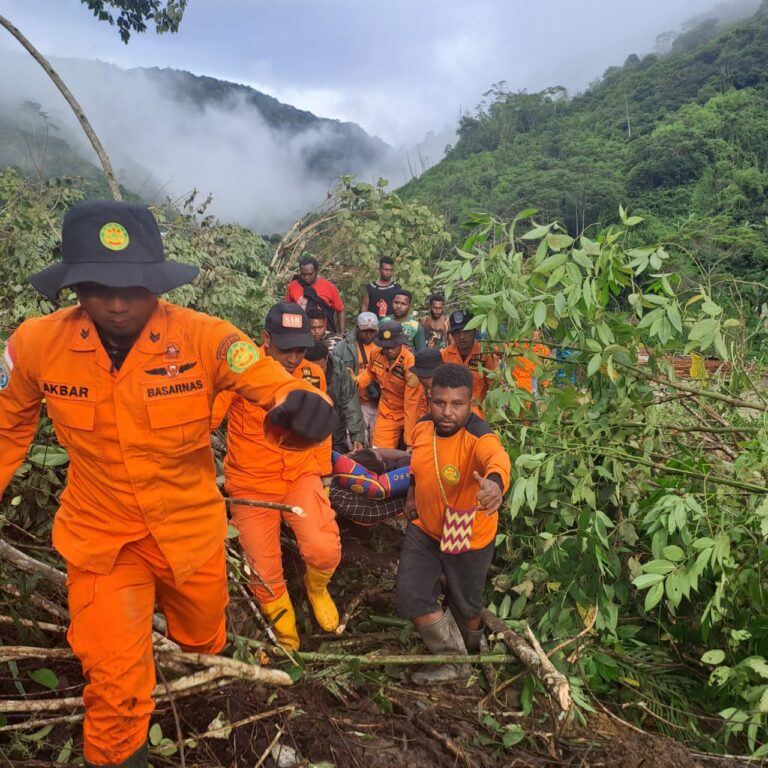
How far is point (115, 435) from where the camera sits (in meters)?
Answer: 1.88

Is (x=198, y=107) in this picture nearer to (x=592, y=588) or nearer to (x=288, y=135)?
(x=288, y=135)

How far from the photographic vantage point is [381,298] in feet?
24.6

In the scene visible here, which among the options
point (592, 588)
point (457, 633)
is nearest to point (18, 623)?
point (457, 633)

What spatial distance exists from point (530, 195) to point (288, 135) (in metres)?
18.4

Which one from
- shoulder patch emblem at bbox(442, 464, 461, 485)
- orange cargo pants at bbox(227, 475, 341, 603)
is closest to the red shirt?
orange cargo pants at bbox(227, 475, 341, 603)

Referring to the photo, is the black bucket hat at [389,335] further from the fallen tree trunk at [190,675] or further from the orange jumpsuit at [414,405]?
the fallen tree trunk at [190,675]

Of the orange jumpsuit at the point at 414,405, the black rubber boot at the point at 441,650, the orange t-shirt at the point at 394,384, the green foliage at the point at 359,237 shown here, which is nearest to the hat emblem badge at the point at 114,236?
the black rubber boot at the point at 441,650

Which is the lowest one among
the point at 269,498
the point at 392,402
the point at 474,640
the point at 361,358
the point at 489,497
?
the point at 474,640

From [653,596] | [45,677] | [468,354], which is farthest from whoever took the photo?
[468,354]

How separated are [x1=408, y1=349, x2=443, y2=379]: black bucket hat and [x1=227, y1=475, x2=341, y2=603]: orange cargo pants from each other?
5.34ft

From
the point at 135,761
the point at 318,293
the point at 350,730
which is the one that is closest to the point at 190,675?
the point at 135,761

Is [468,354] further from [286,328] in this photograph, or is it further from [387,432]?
[286,328]

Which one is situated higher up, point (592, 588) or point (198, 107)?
point (198, 107)

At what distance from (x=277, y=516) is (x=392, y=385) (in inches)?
91.7
